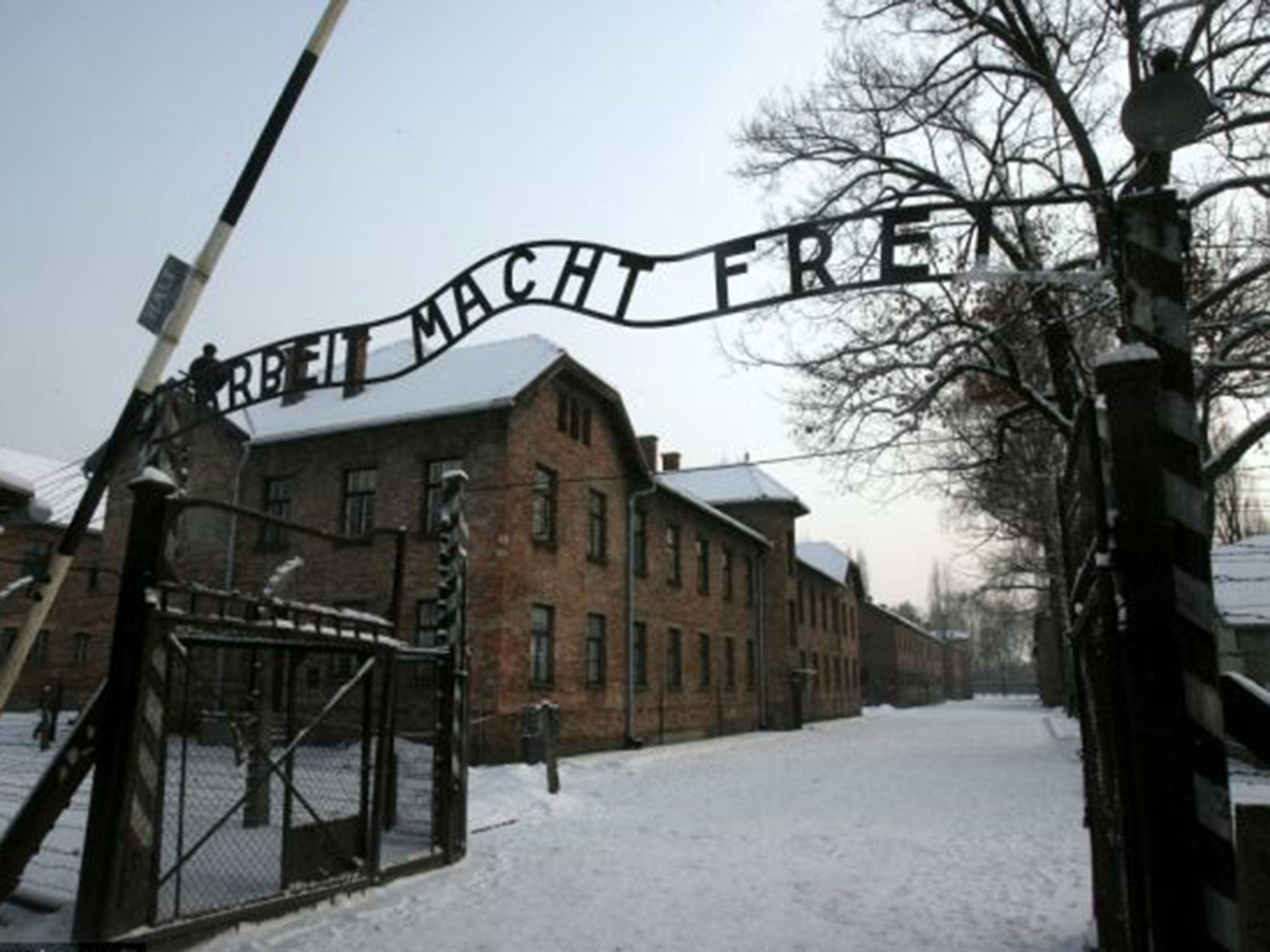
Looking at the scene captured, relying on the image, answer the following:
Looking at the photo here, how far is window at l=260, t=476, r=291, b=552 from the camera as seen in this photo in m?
21.6

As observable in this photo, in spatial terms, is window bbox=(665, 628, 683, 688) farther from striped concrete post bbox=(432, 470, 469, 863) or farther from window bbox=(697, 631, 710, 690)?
striped concrete post bbox=(432, 470, 469, 863)

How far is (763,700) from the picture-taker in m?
33.8

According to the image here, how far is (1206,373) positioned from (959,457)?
5642 mm

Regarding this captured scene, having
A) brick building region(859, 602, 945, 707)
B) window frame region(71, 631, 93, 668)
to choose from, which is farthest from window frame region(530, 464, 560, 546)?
brick building region(859, 602, 945, 707)

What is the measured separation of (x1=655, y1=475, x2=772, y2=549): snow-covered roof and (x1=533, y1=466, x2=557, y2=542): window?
5.02m

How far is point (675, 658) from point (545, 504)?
8065 millimetres

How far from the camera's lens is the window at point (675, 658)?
26.0 m

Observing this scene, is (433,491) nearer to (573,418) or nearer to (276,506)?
(573,418)

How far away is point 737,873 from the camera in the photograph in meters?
7.98

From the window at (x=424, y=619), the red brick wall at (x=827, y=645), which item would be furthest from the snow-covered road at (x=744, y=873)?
the red brick wall at (x=827, y=645)

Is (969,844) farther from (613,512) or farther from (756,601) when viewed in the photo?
(756,601)

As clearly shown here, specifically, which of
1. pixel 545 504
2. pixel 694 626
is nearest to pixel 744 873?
pixel 545 504

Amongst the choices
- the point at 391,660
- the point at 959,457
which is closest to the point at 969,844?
the point at 391,660

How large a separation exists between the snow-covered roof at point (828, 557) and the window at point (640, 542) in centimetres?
2329
